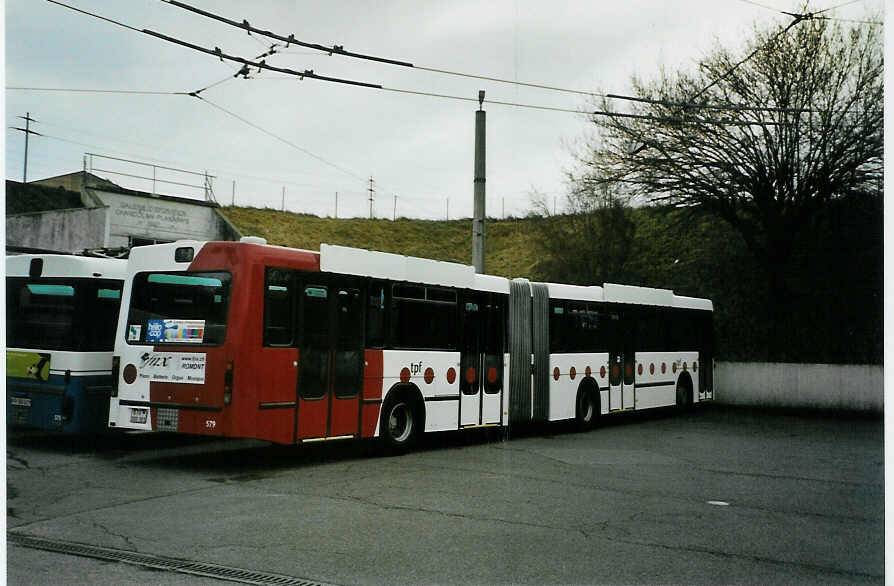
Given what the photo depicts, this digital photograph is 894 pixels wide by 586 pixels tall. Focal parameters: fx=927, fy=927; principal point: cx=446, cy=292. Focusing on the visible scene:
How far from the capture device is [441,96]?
590 inches

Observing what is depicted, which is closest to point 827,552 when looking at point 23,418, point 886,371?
point 886,371

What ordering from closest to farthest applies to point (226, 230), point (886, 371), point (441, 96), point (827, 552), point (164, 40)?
1. point (886, 371)
2. point (827, 552)
3. point (164, 40)
4. point (441, 96)
5. point (226, 230)

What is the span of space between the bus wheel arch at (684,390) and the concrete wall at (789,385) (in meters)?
3.17

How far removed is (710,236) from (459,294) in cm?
1766

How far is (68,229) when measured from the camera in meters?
24.1

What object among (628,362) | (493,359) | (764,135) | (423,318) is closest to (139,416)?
(423,318)

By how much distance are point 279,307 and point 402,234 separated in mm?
24705

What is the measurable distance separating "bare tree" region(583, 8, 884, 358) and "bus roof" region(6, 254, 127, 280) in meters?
9.02

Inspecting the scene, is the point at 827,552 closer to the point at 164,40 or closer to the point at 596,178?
the point at 164,40

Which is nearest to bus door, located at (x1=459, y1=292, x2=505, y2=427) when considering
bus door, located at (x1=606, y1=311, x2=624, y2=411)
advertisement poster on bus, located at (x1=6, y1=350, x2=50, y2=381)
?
bus door, located at (x1=606, y1=311, x2=624, y2=411)

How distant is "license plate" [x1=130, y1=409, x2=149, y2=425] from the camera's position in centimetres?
1084

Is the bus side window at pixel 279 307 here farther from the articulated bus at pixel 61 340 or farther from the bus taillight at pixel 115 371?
the articulated bus at pixel 61 340

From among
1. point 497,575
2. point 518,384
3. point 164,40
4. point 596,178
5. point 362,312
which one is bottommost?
point 497,575

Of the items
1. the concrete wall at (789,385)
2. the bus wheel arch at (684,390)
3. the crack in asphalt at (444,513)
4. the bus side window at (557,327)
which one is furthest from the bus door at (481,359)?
the concrete wall at (789,385)
